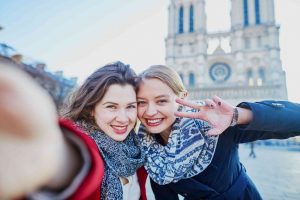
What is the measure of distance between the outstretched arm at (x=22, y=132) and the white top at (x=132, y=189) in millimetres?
1338

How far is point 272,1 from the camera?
32312mm

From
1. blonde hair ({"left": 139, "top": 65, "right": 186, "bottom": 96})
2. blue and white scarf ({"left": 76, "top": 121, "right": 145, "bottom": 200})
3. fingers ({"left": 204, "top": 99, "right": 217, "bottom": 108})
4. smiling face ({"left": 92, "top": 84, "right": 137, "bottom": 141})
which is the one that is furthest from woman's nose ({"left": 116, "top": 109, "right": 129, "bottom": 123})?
fingers ({"left": 204, "top": 99, "right": 217, "bottom": 108})

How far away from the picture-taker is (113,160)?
1581mm

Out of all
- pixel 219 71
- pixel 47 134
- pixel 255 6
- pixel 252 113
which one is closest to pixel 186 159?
pixel 252 113

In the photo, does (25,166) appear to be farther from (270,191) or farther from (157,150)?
(270,191)

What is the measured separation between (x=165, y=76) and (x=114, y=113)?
523 mm

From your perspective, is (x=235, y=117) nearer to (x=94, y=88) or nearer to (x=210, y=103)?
(x=210, y=103)

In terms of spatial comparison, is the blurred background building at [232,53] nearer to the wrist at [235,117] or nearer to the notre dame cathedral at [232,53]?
the notre dame cathedral at [232,53]

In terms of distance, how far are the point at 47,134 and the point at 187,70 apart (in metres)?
34.1

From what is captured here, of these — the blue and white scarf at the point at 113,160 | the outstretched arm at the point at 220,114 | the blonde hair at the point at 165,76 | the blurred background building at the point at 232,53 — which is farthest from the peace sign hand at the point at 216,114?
the blurred background building at the point at 232,53

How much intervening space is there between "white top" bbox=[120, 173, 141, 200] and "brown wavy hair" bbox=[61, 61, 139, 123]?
52 centimetres

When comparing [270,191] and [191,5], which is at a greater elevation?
[191,5]

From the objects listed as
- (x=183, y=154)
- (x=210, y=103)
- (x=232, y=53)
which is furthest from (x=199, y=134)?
(x=232, y=53)

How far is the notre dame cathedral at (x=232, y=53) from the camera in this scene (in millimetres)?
29328
